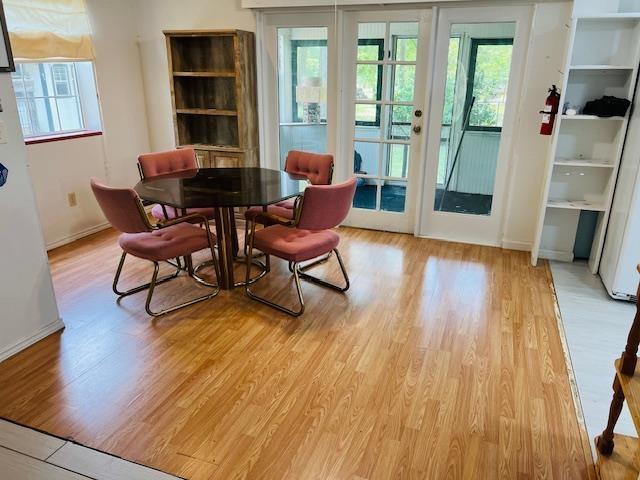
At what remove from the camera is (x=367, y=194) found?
4574 millimetres

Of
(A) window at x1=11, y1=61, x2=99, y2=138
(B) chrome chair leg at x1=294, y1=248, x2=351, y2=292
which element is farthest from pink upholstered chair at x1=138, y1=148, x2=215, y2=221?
(A) window at x1=11, y1=61, x2=99, y2=138

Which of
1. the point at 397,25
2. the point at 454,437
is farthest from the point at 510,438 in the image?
the point at 397,25

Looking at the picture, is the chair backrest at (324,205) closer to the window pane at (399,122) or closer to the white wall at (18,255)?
the white wall at (18,255)

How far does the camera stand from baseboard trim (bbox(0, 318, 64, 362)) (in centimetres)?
247

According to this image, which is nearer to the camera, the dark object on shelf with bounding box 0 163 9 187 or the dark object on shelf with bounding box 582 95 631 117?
the dark object on shelf with bounding box 0 163 9 187

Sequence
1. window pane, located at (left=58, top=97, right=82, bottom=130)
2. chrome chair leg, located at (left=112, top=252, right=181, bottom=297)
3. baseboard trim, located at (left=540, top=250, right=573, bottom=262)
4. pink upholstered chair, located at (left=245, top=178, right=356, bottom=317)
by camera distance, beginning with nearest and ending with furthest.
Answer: pink upholstered chair, located at (left=245, top=178, right=356, bottom=317) < chrome chair leg, located at (left=112, top=252, right=181, bottom=297) < baseboard trim, located at (left=540, top=250, right=573, bottom=262) < window pane, located at (left=58, top=97, right=82, bottom=130)

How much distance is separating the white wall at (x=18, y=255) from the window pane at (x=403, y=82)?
290cm

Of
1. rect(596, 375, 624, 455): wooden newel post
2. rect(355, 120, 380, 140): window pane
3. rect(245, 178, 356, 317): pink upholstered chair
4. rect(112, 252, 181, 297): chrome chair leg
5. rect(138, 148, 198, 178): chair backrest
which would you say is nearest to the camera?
rect(596, 375, 624, 455): wooden newel post

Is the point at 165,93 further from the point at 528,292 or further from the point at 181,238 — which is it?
the point at 528,292

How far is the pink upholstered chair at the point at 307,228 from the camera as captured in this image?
2.75 metres

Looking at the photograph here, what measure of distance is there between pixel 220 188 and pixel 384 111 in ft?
6.06

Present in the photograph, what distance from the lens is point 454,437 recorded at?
6.49ft

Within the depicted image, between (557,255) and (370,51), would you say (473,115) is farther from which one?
(557,255)

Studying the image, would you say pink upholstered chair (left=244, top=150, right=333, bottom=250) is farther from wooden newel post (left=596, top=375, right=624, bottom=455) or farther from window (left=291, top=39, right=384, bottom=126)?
wooden newel post (left=596, top=375, right=624, bottom=455)
